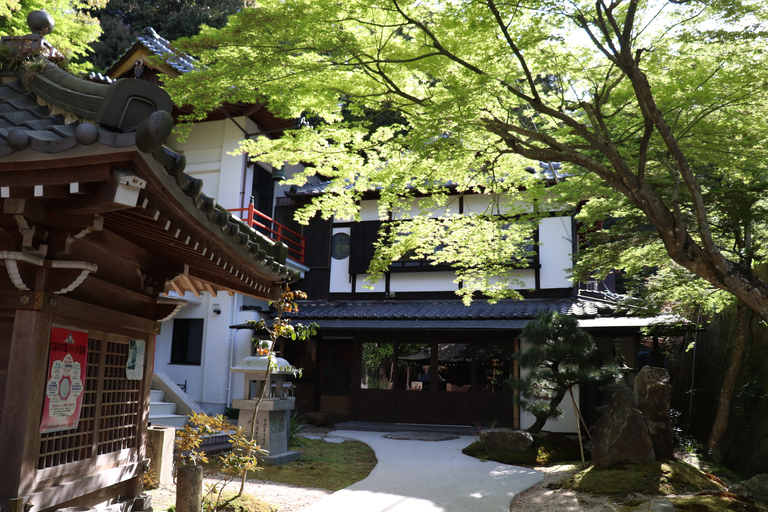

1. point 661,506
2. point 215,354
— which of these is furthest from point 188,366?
point 661,506

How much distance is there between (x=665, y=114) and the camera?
262 inches

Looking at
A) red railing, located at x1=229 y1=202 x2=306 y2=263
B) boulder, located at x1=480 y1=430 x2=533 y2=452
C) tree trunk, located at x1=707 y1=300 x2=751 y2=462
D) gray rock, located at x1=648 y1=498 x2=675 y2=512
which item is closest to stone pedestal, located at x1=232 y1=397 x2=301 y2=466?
boulder, located at x1=480 y1=430 x2=533 y2=452

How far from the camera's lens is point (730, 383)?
10195mm

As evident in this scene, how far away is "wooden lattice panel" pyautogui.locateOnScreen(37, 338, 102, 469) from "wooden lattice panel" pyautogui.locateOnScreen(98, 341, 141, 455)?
16 centimetres

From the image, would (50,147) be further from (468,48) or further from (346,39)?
(468,48)

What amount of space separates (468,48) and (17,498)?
5.66 metres

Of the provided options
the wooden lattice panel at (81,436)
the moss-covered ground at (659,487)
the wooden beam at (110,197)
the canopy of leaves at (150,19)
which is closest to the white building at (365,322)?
the moss-covered ground at (659,487)

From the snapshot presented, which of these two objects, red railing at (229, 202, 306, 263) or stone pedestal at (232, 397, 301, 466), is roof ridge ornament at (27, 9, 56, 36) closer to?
stone pedestal at (232, 397, 301, 466)

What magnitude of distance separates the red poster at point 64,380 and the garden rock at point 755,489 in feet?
22.6

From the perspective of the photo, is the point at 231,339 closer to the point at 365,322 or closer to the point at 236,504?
the point at 365,322

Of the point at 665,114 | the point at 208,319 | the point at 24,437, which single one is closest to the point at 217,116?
the point at 208,319

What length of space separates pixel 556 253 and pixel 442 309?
131 inches

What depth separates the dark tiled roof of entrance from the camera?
13.8 metres

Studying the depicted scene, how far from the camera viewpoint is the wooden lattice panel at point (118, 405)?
4703 millimetres
